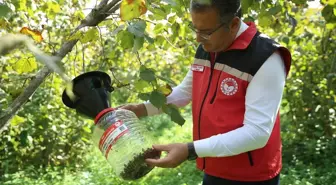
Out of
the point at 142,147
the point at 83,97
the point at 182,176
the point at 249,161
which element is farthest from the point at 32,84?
the point at 182,176

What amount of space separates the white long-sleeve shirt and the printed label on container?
0.26 metres

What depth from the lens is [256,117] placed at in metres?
1.46

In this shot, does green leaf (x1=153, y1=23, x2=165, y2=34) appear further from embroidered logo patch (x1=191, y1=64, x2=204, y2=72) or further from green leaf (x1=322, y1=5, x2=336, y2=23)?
green leaf (x1=322, y1=5, x2=336, y2=23)

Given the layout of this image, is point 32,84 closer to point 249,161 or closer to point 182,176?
point 249,161

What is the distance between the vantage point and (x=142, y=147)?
1448mm

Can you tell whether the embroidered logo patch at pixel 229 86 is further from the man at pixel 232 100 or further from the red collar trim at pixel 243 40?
the red collar trim at pixel 243 40

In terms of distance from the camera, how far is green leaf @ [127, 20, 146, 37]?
117cm

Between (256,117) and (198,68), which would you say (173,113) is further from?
(198,68)

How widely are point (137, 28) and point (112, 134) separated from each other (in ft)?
1.27

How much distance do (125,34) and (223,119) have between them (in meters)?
0.55

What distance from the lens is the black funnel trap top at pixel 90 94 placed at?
1.49 meters

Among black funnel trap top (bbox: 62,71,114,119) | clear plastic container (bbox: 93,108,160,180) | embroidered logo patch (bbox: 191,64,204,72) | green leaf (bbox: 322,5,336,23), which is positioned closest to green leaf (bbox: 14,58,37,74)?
black funnel trap top (bbox: 62,71,114,119)

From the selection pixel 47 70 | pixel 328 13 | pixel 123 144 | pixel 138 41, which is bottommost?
pixel 123 144

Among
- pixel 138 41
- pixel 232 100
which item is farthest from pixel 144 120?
pixel 138 41
